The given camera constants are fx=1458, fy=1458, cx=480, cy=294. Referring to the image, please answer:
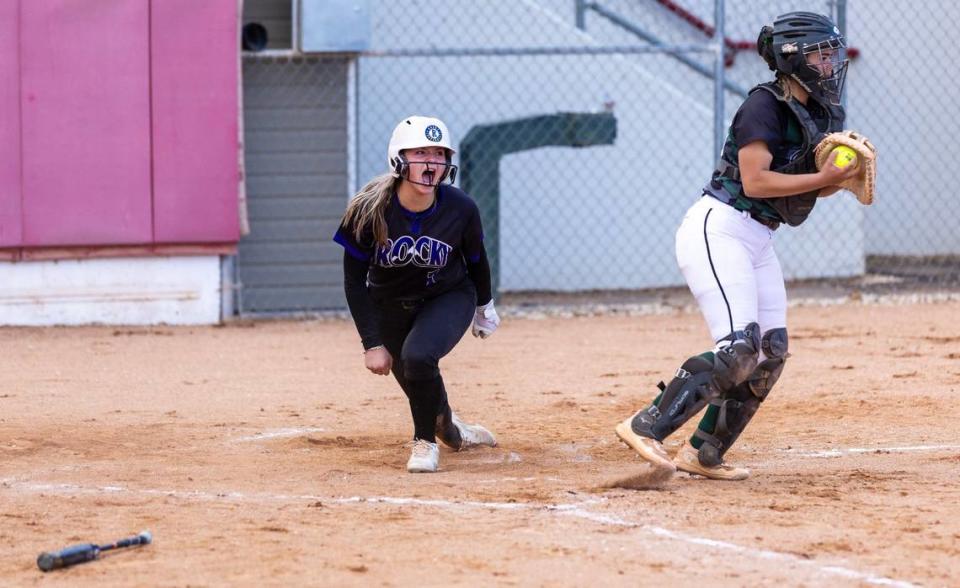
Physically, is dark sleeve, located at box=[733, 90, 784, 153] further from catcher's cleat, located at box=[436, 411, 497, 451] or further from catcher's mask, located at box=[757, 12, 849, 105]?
catcher's cleat, located at box=[436, 411, 497, 451]

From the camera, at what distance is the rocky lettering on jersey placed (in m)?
6.38

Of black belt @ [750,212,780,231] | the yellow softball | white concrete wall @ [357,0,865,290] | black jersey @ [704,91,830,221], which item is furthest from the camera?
white concrete wall @ [357,0,865,290]

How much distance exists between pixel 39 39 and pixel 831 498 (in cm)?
823

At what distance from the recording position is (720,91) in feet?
41.5

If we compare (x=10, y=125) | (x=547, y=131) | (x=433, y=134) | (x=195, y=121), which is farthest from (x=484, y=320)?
(x=547, y=131)

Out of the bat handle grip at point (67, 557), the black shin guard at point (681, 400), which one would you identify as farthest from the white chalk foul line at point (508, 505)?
the bat handle grip at point (67, 557)

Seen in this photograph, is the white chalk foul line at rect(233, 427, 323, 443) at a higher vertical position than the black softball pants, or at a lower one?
lower

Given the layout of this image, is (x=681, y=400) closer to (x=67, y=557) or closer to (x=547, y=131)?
(x=67, y=557)

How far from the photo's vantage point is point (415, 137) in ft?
20.5

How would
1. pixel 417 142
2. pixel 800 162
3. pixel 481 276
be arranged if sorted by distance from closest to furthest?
1. pixel 800 162
2. pixel 417 142
3. pixel 481 276

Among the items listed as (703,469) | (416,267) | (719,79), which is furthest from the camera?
(719,79)

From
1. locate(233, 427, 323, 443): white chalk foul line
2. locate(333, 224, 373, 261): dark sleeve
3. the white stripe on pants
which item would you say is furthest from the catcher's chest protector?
locate(233, 427, 323, 443): white chalk foul line

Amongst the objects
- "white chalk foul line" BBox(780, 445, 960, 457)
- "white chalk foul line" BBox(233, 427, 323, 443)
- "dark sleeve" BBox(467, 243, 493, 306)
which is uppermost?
"dark sleeve" BBox(467, 243, 493, 306)

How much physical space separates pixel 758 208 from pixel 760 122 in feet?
1.22
